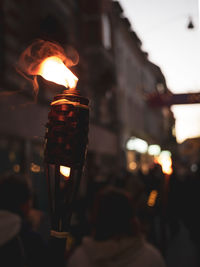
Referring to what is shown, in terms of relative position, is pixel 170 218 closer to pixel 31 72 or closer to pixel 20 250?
pixel 20 250

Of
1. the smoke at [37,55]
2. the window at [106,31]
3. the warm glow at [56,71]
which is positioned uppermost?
the window at [106,31]

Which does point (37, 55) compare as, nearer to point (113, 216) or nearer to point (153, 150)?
point (113, 216)

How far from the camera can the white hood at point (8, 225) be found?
5.92 ft

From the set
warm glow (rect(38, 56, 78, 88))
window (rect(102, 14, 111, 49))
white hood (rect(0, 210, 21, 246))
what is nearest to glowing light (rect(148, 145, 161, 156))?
window (rect(102, 14, 111, 49))

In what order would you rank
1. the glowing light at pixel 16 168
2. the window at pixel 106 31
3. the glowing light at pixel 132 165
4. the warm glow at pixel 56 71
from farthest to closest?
the glowing light at pixel 132 165
the window at pixel 106 31
the glowing light at pixel 16 168
the warm glow at pixel 56 71

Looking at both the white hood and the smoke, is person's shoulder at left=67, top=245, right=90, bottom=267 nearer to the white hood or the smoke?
the white hood

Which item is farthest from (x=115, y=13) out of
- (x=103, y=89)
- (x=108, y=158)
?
(x=108, y=158)

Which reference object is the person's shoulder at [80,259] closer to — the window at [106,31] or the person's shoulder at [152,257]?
the person's shoulder at [152,257]

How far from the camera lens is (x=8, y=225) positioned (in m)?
1.85

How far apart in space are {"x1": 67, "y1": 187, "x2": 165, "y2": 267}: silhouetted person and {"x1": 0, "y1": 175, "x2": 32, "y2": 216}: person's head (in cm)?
47

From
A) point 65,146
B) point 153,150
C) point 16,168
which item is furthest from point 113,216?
point 153,150

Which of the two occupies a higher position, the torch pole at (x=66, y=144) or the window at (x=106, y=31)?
the window at (x=106, y=31)

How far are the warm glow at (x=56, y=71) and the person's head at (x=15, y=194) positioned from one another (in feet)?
3.41

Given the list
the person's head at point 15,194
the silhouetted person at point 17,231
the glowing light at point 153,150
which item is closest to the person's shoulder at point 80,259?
the silhouetted person at point 17,231
